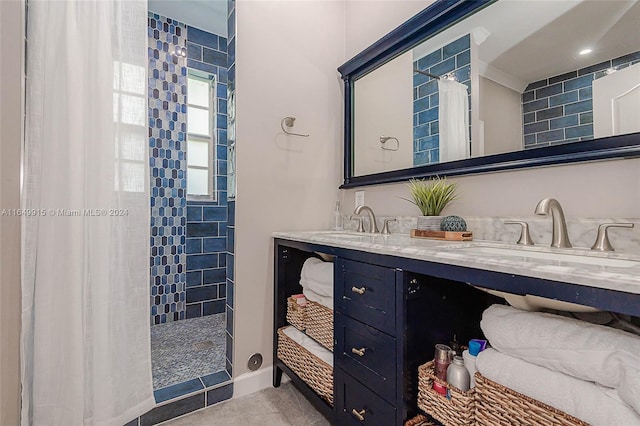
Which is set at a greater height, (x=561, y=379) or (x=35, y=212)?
(x=35, y=212)

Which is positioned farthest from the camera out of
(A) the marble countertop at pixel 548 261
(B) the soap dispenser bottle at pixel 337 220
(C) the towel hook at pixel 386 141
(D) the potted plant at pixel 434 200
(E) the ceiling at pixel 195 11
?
(E) the ceiling at pixel 195 11

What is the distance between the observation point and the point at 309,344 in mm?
1474

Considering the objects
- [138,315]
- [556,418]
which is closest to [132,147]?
[138,315]

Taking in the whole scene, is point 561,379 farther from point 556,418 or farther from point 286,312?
point 286,312

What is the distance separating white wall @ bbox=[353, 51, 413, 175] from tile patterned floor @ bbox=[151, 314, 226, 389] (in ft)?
4.88

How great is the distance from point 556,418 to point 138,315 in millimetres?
1457

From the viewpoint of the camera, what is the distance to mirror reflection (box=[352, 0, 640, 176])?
3.19 ft

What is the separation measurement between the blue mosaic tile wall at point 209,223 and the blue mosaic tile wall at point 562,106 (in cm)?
242

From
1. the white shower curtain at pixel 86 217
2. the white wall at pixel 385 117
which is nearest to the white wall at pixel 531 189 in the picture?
the white wall at pixel 385 117

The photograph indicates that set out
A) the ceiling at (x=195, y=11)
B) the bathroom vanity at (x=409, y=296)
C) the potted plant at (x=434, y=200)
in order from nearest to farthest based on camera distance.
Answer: the bathroom vanity at (x=409, y=296)
the potted plant at (x=434, y=200)
the ceiling at (x=195, y=11)

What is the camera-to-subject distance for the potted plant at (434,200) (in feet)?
4.48

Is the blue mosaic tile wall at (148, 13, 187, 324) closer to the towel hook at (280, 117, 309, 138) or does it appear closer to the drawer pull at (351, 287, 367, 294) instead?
the towel hook at (280, 117, 309, 138)

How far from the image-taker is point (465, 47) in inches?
54.1

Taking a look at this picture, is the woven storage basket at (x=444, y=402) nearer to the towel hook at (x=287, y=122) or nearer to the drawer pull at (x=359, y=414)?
the drawer pull at (x=359, y=414)
